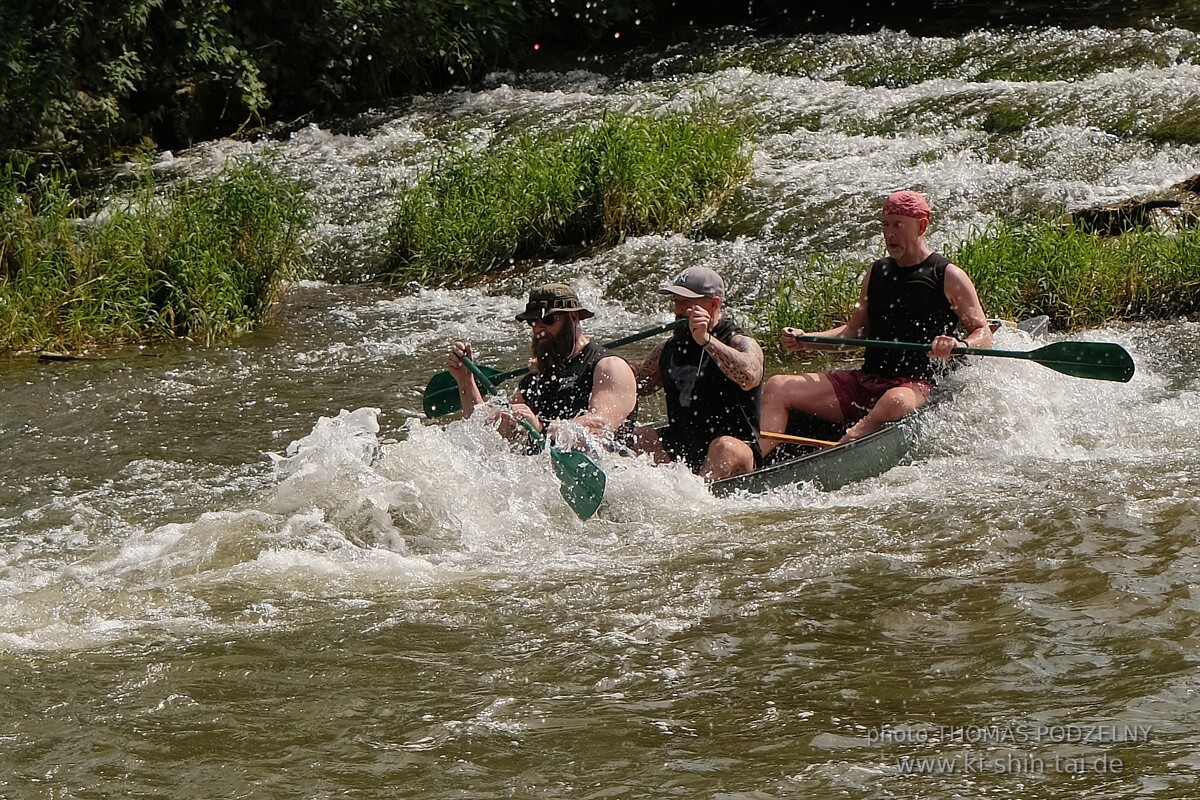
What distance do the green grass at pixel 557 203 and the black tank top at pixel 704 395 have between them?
5.14m

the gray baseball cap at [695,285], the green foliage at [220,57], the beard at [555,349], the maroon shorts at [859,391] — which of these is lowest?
the maroon shorts at [859,391]

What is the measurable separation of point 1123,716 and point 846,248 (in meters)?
7.05

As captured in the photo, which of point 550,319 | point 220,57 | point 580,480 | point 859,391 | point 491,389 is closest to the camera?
point 580,480

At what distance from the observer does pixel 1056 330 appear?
30.6 ft

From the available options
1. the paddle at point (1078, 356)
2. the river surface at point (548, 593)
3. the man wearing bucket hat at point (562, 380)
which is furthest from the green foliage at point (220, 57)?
the paddle at point (1078, 356)

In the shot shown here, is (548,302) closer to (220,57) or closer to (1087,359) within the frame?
(1087,359)

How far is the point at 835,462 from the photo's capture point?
6508 mm

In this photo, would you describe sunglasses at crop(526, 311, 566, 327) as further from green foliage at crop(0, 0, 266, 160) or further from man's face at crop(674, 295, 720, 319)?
green foliage at crop(0, 0, 266, 160)

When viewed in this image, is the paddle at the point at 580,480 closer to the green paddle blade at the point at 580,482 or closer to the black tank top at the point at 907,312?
the green paddle blade at the point at 580,482

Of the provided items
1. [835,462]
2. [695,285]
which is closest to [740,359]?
[695,285]

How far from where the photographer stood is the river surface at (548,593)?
4.06 meters

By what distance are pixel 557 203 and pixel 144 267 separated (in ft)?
10.4

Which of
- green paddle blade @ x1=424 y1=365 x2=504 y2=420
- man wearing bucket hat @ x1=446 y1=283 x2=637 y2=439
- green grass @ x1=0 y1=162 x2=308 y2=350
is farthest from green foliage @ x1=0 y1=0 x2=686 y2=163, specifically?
man wearing bucket hat @ x1=446 y1=283 x2=637 y2=439

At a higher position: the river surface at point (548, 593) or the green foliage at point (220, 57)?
the green foliage at point (220, 57)
